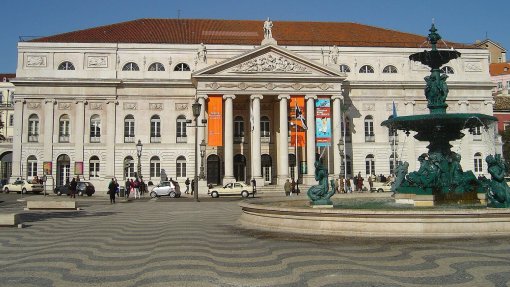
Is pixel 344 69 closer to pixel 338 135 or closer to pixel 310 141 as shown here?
pixel 338 135

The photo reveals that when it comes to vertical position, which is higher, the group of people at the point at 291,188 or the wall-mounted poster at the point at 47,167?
the wall-mounted poster at the point at 47,167

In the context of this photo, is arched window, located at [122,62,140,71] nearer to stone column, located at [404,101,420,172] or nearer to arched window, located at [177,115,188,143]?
arched window, located at [177,115,188,143]

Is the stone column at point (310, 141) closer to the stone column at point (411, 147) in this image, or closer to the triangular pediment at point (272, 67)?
the triangular pediment at point (272, 67)

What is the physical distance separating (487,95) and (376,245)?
158 ft

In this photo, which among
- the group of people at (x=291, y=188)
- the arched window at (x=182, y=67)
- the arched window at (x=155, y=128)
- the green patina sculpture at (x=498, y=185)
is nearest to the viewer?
the green patina sculpture at (x=498, y=185)

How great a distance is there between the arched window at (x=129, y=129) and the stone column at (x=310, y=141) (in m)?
17.5

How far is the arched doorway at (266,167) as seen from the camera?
50.0m

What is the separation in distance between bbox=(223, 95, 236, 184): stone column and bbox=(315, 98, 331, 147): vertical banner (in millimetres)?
8021

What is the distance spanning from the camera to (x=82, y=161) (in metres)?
48.0

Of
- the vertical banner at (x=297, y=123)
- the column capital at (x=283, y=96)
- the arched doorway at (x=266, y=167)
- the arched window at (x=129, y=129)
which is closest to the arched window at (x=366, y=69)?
the vertical banner at (x=297, y=123)

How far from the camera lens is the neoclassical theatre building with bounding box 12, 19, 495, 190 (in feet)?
152

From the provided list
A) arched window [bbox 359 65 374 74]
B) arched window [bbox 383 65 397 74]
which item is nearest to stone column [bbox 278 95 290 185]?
arched window [bbox 359 65 374 74]

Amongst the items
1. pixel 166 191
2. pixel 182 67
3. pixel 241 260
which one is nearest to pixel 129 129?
pixel 182 67

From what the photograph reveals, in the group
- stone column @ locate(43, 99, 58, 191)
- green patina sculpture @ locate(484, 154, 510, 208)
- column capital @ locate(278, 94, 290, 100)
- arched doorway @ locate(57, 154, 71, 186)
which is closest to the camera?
green patina sculpture @ locate(484, 154, 510, 208)
